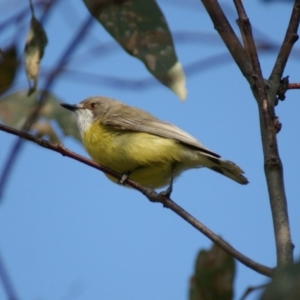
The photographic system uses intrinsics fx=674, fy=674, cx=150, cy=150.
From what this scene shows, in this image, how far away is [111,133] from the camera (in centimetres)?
432

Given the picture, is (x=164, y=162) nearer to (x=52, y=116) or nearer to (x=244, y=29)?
(x=52, y=116)

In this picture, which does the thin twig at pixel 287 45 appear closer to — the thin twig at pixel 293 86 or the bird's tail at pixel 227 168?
the thin twig at pixel 293 86

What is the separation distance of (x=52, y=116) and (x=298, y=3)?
5.37ft

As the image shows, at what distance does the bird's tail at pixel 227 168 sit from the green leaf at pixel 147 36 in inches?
62.4

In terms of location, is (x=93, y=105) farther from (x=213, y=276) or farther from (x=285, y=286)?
(x=285, y=286)

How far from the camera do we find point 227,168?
399 cm

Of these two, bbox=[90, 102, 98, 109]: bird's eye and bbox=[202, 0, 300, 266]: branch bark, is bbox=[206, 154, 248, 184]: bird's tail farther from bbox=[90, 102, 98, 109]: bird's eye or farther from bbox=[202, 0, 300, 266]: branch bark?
bbox=[202, 0, 300, 266]: branch bark

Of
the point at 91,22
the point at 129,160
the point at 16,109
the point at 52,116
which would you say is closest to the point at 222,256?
the point at 91,22

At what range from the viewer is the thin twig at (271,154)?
65.7 inches

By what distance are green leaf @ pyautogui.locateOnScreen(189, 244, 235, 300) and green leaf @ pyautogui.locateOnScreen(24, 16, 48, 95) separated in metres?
1.11

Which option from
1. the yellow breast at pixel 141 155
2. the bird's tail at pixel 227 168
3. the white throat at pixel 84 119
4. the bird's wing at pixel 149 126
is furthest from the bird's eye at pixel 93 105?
the bird's tail at pixel 227 168

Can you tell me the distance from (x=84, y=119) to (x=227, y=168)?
125 cm

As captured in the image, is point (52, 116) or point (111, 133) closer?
point (52, 116)

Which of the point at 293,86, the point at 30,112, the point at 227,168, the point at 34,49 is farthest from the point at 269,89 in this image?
the point at 227,168
